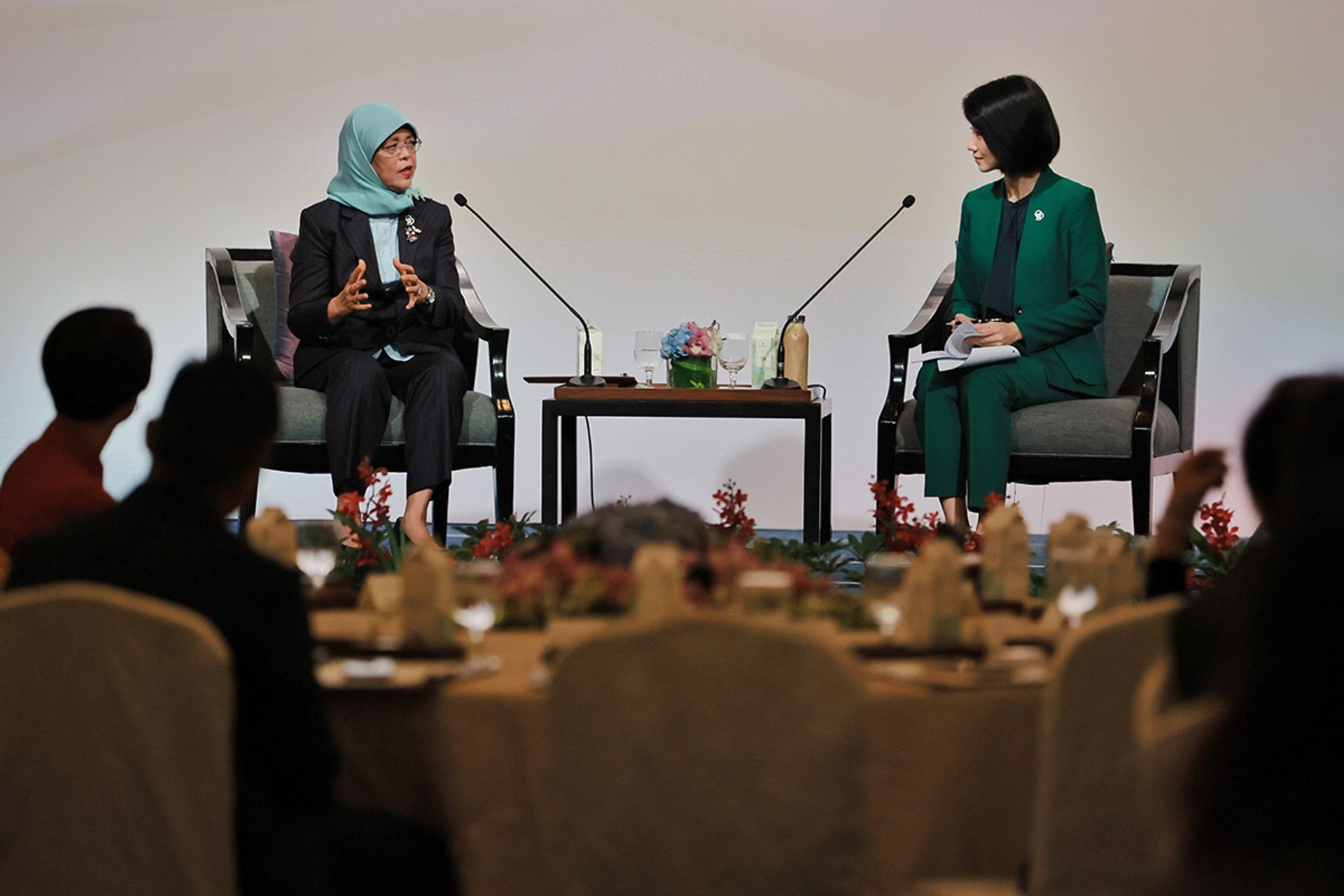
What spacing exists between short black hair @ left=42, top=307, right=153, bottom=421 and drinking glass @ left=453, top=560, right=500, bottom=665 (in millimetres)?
761

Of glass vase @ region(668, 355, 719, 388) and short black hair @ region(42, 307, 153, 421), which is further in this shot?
glass vase @ region(668, 355, 719, 388)

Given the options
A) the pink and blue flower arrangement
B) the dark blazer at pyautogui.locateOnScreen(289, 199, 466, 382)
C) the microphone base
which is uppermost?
the dark blazer at pyautogui.locateOnScreen(289, 199, 466, 382)

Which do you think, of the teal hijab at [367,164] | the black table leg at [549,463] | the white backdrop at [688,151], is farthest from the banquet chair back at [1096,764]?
the white backdrop at [688,151]

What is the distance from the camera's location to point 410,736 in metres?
1.42

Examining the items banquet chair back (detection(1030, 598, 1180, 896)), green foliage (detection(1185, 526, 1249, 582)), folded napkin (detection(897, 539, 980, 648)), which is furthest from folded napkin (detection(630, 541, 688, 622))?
green foliage (detection(1185, 526, 1249, 582))

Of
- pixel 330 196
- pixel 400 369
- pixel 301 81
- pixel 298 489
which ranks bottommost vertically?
pixel 298 489

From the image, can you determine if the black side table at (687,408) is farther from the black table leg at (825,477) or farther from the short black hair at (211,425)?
the short black hair at (211,425)

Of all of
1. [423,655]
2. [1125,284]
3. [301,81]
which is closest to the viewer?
[423,655]

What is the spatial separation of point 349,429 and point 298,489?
2.01 meters

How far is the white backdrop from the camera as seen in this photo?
544cm

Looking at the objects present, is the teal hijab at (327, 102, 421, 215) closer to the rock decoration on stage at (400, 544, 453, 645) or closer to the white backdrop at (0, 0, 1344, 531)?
the white backdrop at (0, 0, 1344, 531)

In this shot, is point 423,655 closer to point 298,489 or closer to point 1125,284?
point 1125,284

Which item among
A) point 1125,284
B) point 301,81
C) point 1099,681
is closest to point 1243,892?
point 1099,681

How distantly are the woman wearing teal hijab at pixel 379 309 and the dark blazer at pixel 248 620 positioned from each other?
247 centimetres
